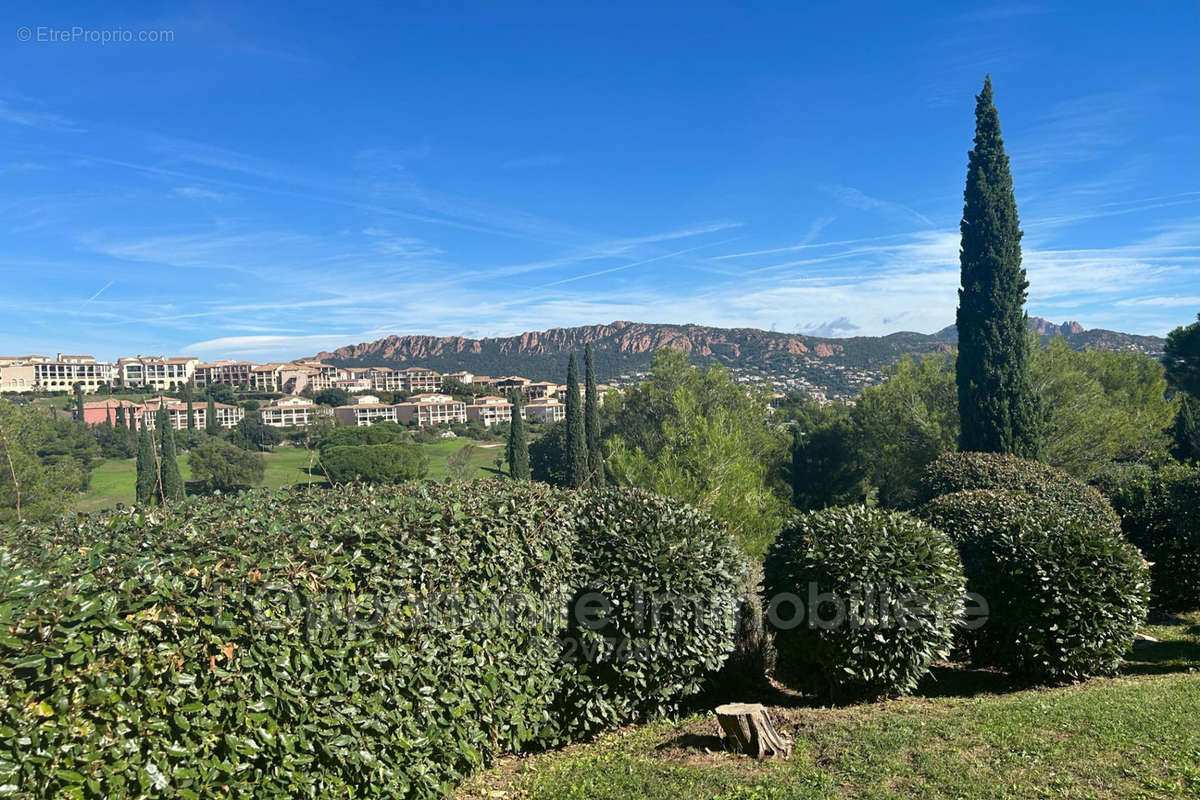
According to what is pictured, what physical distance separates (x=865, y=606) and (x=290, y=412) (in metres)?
81.5

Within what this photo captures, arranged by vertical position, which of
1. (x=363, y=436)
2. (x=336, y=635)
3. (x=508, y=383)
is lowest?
(x=363, y=436)

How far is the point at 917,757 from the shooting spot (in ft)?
14.4

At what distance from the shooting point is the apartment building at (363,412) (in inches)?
3287

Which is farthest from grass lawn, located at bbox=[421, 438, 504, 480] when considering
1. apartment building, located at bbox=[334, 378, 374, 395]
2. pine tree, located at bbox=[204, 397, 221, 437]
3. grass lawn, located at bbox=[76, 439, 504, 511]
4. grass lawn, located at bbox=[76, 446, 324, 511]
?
apartment building, located at bbox=[334, 378, 374, 395]

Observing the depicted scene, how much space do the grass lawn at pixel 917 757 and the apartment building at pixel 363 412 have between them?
81.5 metres

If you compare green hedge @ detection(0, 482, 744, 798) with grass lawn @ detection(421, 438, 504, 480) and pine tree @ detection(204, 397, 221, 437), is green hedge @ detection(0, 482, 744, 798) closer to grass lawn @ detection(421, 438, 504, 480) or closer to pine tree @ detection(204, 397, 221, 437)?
grass lawn @ detection(421, 438, 504, 480)

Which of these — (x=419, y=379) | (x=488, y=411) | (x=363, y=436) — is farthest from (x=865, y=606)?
(x=419, y=379)

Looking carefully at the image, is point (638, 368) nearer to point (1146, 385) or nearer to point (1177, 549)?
point (1146, 385)

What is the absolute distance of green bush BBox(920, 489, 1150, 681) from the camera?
600cm

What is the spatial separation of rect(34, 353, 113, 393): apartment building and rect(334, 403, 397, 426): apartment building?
27.8 meters

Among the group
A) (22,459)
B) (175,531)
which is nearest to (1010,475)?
(175,531)

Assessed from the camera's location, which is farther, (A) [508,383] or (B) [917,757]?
(A) [508,383]

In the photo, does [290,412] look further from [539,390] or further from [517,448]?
[517,448]

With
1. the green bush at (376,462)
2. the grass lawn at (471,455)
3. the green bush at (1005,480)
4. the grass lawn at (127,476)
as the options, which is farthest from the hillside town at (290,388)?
the green bush at (1005,480)
